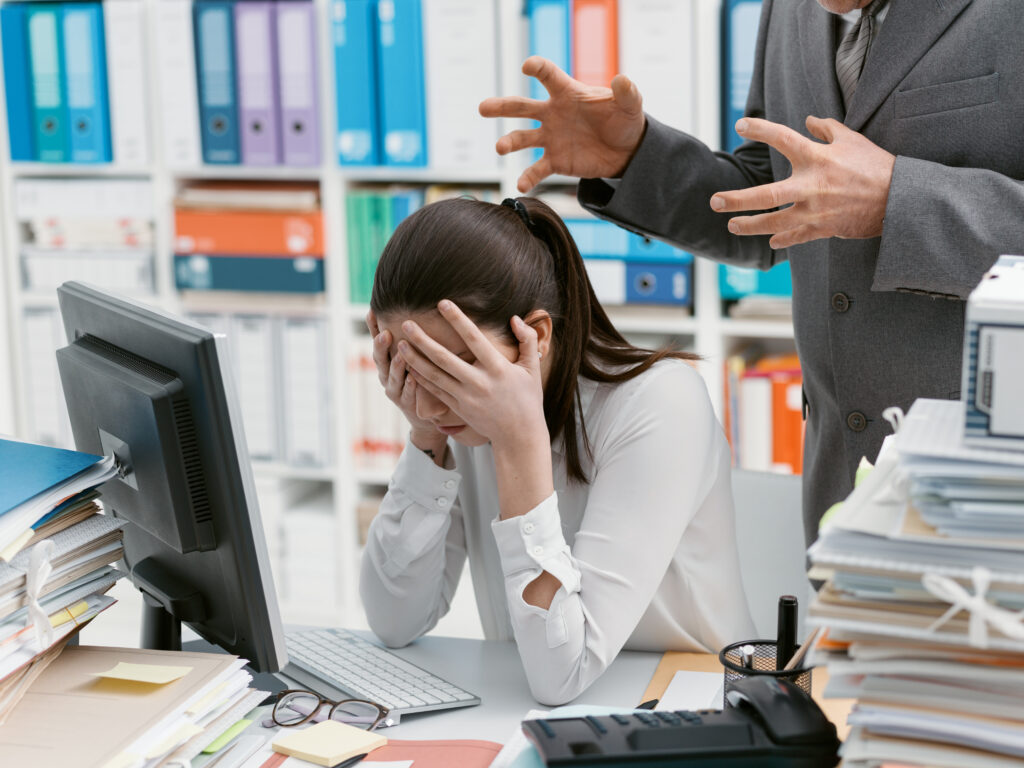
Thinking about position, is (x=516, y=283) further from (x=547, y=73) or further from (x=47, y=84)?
(x=47, y=84)

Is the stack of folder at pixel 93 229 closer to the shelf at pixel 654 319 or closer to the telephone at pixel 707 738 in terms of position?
the shelf at pixel 654 319

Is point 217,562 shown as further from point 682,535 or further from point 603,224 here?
point 603,224

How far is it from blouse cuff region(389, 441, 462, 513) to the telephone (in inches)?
22.4

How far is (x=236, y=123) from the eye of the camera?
9.16 feet

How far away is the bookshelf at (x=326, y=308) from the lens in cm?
262

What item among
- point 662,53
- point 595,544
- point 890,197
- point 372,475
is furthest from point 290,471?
point 890,197

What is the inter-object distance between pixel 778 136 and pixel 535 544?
1.60ft

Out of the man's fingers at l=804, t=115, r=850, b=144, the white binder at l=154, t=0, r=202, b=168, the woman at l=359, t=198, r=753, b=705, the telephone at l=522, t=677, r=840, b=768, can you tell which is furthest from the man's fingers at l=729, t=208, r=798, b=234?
the white binder at l=154, t=0, r=202, b=168

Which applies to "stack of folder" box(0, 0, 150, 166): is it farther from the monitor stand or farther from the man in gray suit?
the monitor stand

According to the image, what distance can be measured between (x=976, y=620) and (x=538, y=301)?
28.1 inches

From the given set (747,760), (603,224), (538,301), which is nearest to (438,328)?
(538,301)

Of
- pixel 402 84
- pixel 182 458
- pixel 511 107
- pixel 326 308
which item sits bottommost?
pixel 326 308

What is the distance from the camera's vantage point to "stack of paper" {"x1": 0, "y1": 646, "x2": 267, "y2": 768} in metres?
0.94

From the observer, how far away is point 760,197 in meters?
1.13
